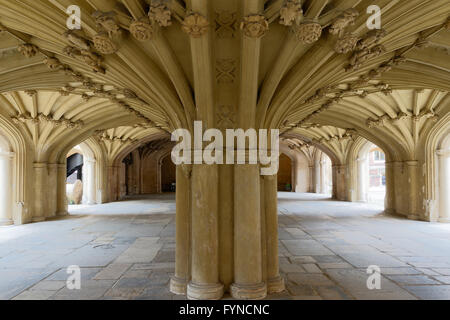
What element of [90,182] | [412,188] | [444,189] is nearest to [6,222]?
[90,182]

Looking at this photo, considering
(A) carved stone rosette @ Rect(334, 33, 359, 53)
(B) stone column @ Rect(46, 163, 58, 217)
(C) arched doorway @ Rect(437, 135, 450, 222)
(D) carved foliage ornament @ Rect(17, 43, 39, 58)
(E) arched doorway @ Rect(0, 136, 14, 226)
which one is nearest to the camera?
(A) carved stone rosette @ Rect(334, 33, 359, 53)

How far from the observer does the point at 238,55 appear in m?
3.40

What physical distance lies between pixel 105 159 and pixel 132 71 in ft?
43.8

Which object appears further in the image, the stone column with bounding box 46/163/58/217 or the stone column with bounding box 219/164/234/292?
the stone column with bounding box 46/163/58/217

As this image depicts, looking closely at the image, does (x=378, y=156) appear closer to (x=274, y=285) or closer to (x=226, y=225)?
(x=274, y=285)

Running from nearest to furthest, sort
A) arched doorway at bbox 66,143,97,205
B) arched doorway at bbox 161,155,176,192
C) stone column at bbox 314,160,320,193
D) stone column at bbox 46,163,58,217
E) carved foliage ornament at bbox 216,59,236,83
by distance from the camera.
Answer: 1. carved foliage ornament at bbox 216,59,236,83
2. stone column at bbox 46,163,58,217
3. arched doorway at bbox 66,143,97,205
4. stone column at bbox 314,160,320,193
5. arched doorway at bbox 161,155,176,192

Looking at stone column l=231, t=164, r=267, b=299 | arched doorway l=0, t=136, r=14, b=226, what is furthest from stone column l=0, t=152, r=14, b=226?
stone column l=231, t=164, r=267, b=299

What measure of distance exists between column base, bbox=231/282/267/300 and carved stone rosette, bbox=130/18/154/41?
3021 millimetres

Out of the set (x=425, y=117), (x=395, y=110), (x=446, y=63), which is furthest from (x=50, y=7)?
(x=425, y=117)

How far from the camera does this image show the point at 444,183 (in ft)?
30.7

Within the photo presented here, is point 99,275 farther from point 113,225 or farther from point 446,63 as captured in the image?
point 446,63

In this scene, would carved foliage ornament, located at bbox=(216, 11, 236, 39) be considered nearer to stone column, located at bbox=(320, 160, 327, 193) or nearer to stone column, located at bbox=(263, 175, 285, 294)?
stone column, located at bbox=(263, 175, 285, 294)

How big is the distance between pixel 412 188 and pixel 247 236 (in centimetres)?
945

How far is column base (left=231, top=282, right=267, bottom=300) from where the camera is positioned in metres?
3.37
